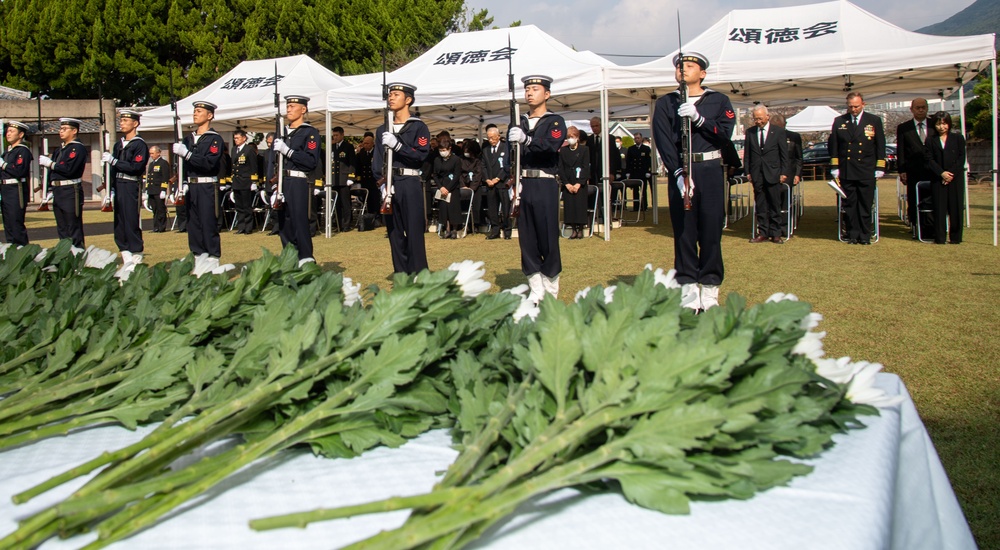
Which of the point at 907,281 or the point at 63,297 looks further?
the point at 907,281

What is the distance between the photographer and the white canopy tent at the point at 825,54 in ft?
36.7

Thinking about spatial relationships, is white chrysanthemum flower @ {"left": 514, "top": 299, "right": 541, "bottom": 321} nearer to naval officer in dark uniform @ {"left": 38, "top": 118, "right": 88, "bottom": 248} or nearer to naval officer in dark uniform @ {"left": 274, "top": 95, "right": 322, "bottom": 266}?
naval officer in dark uniform @ {"left": 274, "top": 95, "right": 322, "bottom": 266}

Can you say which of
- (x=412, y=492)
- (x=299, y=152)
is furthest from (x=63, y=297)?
(x=299, y=152)

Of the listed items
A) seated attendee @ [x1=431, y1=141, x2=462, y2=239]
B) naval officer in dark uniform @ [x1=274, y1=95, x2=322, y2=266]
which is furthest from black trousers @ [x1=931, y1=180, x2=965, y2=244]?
naval officer in dark uniform @ [x1=274, y1=95, x2=322, y2=266]

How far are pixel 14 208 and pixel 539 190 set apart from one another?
792 centimetres

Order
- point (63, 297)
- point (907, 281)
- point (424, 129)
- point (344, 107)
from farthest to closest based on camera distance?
point (344, 107), point (907, 281), point (424, 129), point (63, 297)

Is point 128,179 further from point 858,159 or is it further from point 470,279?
point 858,159

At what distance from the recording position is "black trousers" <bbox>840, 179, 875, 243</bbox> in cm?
1198

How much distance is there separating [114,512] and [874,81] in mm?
14573

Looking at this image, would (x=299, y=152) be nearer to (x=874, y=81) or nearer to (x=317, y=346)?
(x=317, y=346)

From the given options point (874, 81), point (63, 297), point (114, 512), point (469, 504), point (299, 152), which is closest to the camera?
point (469, 504)

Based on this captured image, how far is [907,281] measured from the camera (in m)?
8.49

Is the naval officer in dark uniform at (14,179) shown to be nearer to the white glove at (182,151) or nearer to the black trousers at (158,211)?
the white glove at (182,151)

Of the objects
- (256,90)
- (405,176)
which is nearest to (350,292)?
(405,176)
